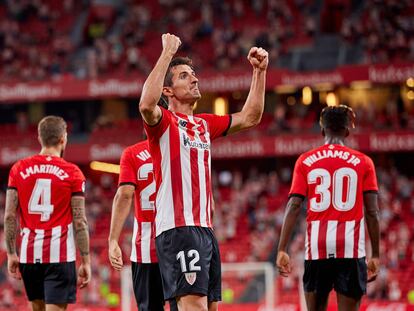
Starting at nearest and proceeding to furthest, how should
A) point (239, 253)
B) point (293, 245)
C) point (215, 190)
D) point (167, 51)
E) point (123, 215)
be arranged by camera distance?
1. point (167, 51)
2. point (123, 215)
3. point (293, 245)
4. point (239, 253)
5. point (215, 190)

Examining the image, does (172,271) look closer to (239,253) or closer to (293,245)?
(293,245)

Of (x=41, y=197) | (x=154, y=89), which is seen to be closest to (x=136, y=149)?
(x=41, y=197)

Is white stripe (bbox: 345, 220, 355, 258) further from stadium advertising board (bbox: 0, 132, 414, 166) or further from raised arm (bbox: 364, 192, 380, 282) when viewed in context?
stadium advertising board (bbox: 0, 132, 414, 166)

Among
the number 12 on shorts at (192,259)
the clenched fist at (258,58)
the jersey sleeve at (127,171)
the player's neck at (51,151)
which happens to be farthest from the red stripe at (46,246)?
the clenched fist at (258,58)

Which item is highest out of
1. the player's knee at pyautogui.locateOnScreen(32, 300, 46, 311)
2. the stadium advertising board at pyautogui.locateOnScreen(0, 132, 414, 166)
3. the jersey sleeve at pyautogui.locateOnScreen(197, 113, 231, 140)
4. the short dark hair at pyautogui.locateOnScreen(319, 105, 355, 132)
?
the stadium advertising board at pyautogui.locateOnScreen(0, 132, 414, 166)

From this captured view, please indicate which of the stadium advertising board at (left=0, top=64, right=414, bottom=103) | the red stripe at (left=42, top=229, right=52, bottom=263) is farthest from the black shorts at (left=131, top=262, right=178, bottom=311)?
the stadium advertising board at (left=0, top=64, right=414, bottom=103)

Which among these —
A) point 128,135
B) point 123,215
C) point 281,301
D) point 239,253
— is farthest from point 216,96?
point 123,215

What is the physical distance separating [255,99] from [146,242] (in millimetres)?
1531

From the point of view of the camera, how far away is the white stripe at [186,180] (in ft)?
23.4

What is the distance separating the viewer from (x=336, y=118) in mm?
8859

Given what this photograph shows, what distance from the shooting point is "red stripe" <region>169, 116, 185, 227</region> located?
23.3ft

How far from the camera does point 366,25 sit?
108 feet

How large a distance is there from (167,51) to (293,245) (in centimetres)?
1779

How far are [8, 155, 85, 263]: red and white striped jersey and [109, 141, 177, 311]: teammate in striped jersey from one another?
0.90 metres
